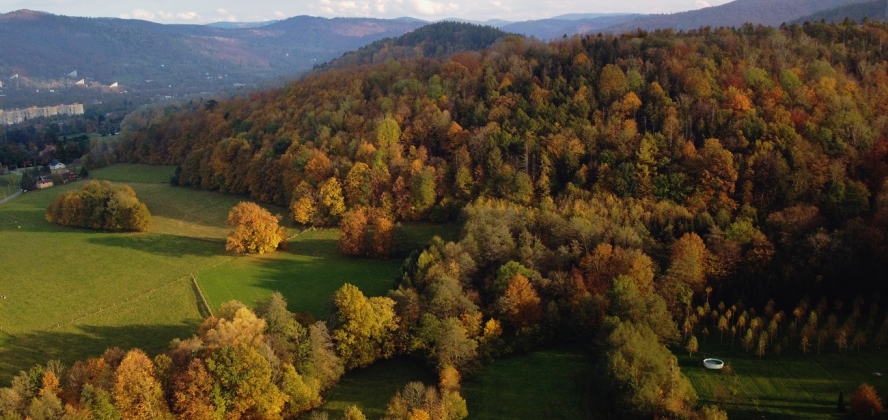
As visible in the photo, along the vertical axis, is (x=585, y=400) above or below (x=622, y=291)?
below

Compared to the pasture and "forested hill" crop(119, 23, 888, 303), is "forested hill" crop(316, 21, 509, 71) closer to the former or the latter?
"forested hill" crop(119, 23, 888, 303)

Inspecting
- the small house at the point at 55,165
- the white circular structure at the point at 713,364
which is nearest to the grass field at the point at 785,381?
the white circular structure at the point at 713,364

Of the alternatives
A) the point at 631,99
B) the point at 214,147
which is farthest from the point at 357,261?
the point at 214,147

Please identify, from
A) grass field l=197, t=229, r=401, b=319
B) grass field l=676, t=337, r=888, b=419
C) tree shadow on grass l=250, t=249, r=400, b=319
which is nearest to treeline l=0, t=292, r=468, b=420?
grass field l=197, t=229, r=401, b=319

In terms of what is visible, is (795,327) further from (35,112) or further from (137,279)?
(35,112)

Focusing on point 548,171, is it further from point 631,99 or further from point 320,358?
point 320,358

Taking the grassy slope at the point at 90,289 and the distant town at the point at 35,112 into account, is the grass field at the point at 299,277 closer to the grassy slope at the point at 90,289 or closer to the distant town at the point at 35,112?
the grassy slope at the point at 90,289

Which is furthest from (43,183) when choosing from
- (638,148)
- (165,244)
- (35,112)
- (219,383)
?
(35,112)
